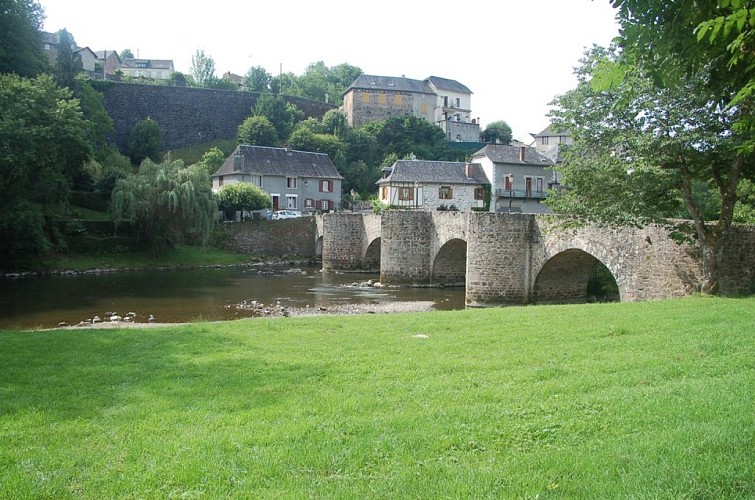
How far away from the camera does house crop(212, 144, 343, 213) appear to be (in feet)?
178

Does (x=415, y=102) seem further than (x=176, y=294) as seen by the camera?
Yes

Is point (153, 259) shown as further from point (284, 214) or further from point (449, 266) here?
point (449, 266)

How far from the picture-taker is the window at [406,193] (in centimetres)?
4738

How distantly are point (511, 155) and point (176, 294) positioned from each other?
3056 cm

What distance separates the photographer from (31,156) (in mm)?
29984

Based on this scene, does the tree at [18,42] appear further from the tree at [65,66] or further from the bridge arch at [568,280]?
the bridge arch at [568,280]

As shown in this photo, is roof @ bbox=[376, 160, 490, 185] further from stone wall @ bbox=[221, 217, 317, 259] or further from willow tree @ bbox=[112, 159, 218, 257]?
willow tree @ bbox=[112, 159, 218, 257]

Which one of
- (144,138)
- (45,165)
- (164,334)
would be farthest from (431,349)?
(144,138)

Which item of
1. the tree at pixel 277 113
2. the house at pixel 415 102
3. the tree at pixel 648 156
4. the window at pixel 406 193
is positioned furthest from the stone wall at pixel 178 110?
the tree at pixel 648 156

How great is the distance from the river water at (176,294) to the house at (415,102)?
4505cm

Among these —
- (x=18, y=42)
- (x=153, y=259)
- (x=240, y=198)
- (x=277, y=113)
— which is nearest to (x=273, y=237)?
(x=240, y=198)

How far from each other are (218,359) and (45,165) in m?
27.1

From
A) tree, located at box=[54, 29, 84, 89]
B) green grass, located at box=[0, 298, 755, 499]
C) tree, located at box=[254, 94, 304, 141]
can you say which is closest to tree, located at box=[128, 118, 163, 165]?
tree, located at box=[54, 29, 84, 89]

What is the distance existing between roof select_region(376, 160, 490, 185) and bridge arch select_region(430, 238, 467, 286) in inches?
682
